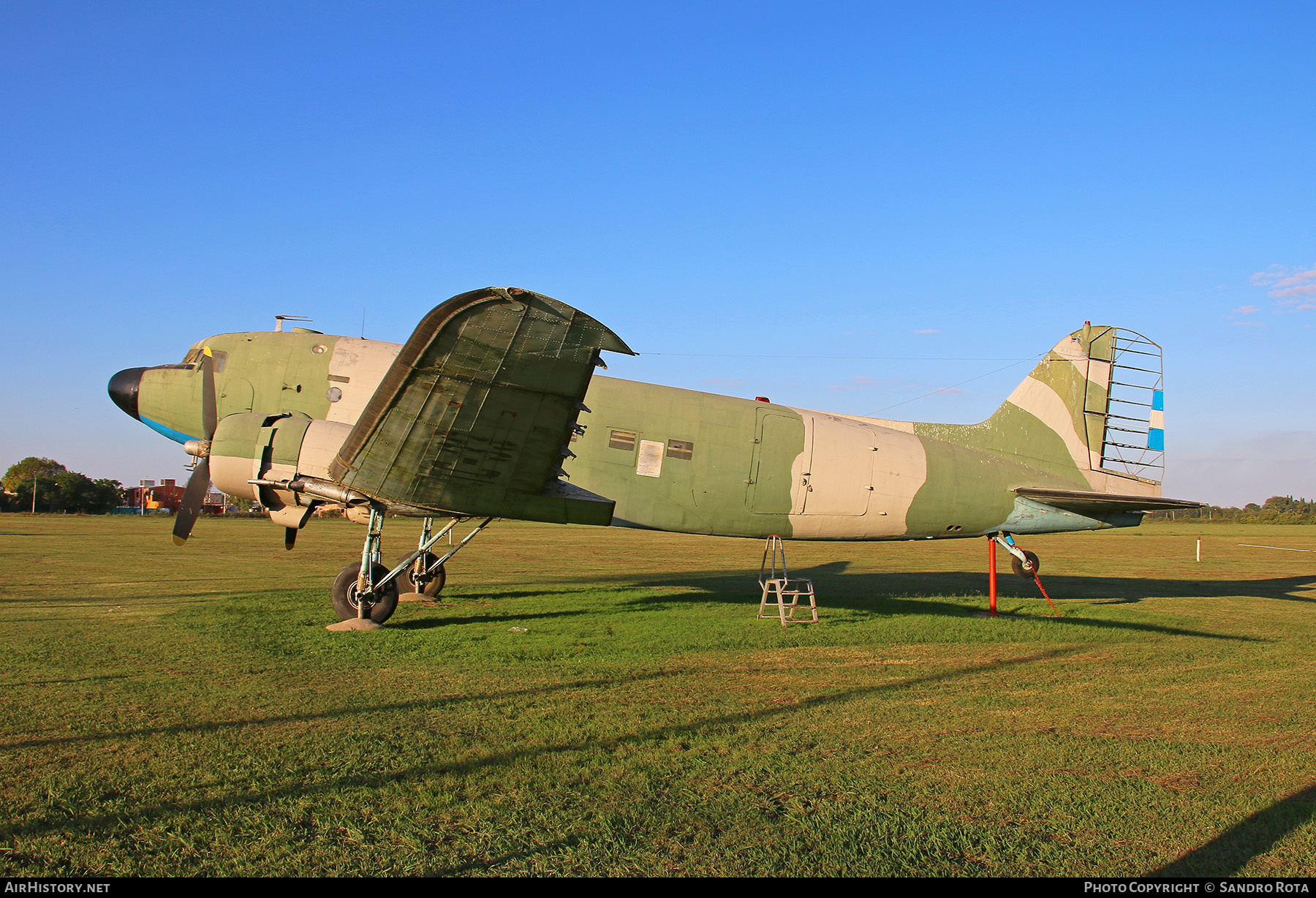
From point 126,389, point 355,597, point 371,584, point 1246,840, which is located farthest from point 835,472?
point 126,389

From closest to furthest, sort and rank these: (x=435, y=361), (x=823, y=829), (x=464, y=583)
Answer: (x=823, y=829) < (x=435, y=361) < (x=464, y=583)

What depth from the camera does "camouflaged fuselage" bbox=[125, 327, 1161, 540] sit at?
1175cm

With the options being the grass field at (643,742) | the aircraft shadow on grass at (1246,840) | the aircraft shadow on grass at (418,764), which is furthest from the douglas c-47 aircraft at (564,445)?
the aircraft shadow on grass at (1246,840)

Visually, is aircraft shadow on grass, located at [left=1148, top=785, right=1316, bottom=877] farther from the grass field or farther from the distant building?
Result: the distant building

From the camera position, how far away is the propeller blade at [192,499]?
10.9m

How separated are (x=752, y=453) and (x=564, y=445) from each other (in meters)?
3.75

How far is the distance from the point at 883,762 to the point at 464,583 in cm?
1262

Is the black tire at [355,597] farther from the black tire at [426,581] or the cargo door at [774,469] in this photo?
the cargo door at [774,469]

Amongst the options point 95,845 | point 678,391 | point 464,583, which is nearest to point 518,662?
point 95,845

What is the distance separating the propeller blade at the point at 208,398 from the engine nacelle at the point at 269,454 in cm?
126

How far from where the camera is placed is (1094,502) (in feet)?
43.4

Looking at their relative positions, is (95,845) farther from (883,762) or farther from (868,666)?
(868,666)

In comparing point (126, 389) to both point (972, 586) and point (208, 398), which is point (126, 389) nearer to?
point (208, 398)

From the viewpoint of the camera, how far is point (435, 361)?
8.09 meters
